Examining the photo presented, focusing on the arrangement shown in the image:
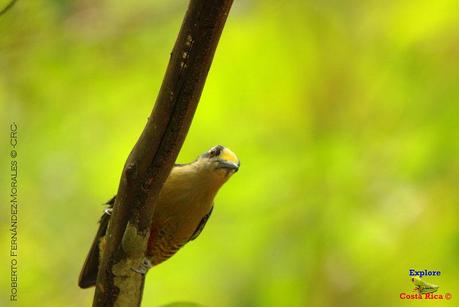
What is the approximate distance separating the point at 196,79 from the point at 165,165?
0.97 feet

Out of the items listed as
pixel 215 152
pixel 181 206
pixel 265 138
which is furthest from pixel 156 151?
pixel 265 138

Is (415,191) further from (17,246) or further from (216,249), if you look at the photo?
(17,246)

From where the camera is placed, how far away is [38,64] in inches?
136

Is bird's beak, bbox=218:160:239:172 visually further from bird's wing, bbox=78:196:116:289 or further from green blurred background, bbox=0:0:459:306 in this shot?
green blurred background, bbox=0:0:459:306

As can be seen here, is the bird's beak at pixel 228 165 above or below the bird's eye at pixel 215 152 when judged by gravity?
below

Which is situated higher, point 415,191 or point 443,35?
point 443,35

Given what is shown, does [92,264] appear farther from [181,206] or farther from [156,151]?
[156,151]

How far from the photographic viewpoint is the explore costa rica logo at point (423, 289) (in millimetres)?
3238

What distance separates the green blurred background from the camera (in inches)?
132

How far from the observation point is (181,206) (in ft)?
9.55

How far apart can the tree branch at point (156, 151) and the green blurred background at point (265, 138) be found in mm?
1201

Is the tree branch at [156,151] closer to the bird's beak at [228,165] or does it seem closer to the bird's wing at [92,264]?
the bird's wing at [92,264]

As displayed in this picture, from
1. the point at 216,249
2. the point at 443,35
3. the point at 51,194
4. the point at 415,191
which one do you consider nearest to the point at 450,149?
the point at 415,191

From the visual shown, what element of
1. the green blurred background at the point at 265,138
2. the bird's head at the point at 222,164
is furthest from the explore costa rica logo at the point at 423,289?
the bird's head at the point at 222,164
